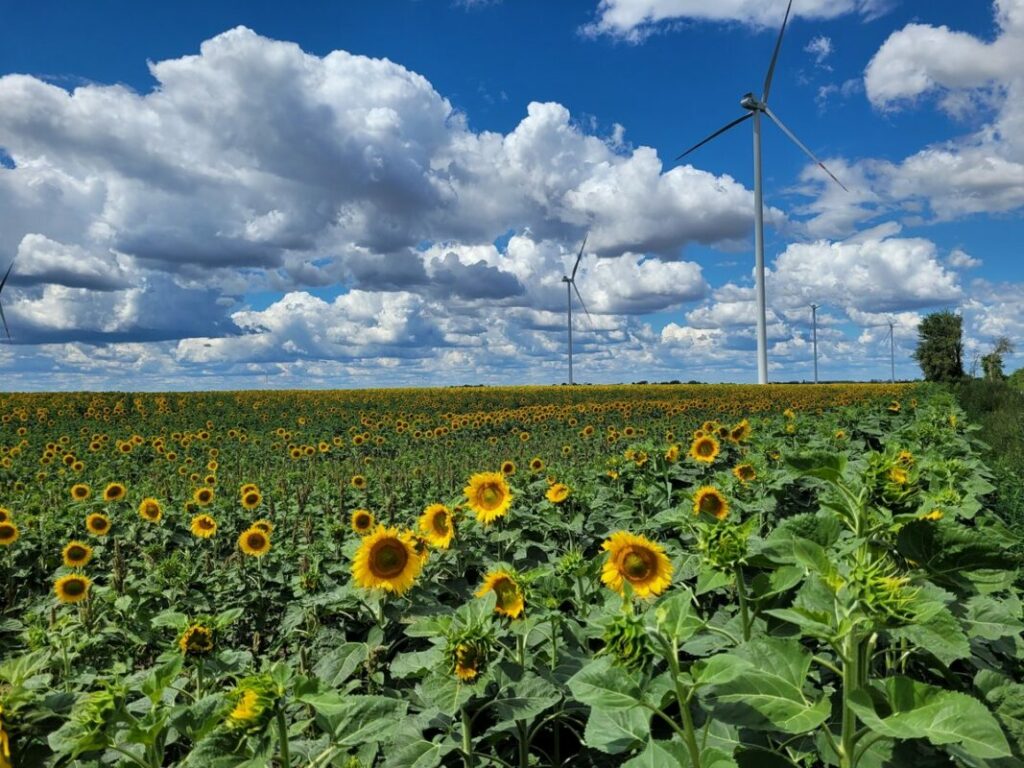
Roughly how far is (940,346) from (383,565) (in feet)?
300

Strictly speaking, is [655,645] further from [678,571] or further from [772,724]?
[678,571]

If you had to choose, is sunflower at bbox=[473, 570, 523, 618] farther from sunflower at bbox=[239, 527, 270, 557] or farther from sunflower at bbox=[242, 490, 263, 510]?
sunflower at bbox=[242, 490, 263, 510]

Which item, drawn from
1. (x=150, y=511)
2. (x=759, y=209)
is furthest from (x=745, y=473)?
(x=759, y=209)

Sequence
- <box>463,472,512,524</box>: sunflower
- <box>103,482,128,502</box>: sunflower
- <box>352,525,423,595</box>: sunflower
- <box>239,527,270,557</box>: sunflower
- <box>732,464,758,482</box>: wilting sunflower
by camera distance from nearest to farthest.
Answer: <box>352,525,423,595</box>: sunflower < <box>463,472,512,524</box>: sunflower < <box>732,464,758,482</box>: wilting sunflower < <box>239,527,270,557</box>: sunflower < <box>103,482,128,502</box>: sunflower

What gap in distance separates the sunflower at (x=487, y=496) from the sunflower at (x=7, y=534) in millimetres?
4306

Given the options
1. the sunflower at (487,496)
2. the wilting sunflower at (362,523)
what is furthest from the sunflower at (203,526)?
the sunflower at (487,496)

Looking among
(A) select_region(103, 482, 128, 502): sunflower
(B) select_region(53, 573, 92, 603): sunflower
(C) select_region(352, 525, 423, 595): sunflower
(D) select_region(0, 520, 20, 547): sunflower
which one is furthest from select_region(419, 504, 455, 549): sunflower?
(A) select_region(103, 482, 128, 502): sunflower

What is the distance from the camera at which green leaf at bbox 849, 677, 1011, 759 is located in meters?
1.29

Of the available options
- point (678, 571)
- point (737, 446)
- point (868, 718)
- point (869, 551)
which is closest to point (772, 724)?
Result: point (868, 718)

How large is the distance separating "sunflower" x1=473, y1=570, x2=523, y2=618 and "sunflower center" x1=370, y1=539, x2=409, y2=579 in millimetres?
725

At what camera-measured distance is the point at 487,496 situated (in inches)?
177

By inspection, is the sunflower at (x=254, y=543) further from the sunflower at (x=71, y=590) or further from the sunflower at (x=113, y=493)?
Result: the sunflower at (x=113, y=493)

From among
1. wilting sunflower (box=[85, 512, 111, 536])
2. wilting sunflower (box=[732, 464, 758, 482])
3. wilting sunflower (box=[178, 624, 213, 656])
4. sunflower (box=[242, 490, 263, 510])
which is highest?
wilting sunflower (box=[732, 464, 758, 482])

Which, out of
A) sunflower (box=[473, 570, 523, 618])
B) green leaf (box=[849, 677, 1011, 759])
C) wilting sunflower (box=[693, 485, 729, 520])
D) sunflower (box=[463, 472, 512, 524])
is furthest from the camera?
sunflower (box=[463, 472, 512, 524])
